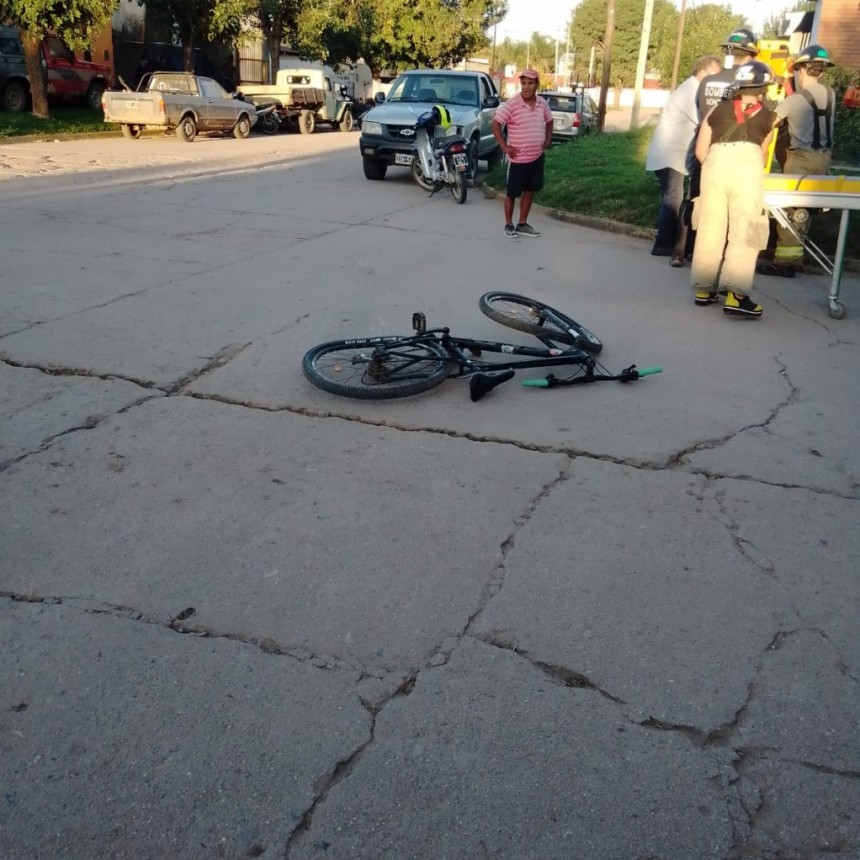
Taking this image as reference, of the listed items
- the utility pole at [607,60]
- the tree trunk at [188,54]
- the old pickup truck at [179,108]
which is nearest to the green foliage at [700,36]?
the utility pole at [607,60]

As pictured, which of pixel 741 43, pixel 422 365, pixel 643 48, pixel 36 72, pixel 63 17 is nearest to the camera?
pixel 422 365

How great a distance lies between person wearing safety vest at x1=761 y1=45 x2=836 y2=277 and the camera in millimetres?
8844

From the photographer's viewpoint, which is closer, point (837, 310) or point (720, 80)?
point (837, 310)

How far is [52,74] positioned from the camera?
28531 mm

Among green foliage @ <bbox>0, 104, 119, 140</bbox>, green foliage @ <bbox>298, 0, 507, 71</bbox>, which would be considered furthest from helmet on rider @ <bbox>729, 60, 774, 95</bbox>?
green foliage @ <bbox>298, 0, 507, 71</bbox>

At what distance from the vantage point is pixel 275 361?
584cm

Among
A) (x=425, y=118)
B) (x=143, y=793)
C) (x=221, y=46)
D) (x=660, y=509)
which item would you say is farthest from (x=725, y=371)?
(x=221, y=46)

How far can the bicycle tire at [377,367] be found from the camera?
5.20m

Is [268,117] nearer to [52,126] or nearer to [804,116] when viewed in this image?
[52,126]

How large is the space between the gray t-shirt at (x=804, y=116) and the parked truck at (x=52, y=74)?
22.7 meters

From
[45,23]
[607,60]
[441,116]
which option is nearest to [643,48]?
[607,60]

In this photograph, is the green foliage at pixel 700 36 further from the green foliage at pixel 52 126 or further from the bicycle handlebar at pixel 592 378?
the bicycle handlebar at pixel 592 378

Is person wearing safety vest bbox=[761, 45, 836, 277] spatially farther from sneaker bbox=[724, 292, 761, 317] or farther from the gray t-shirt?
sneaker bbox=[724, 292, 761, 317]

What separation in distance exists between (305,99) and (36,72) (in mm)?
9573
